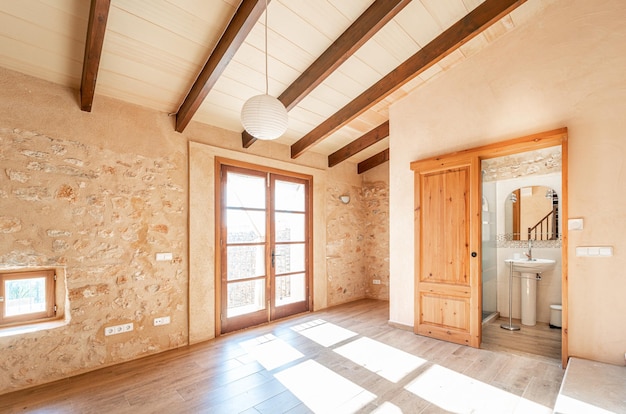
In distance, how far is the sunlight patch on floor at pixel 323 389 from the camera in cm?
237

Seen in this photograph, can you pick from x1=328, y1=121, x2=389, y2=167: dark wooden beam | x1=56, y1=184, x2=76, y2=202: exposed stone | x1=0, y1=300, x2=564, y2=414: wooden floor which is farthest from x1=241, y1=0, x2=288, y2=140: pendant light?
x1=328, y1=121, x2=389, y2=167: dark wooden beam

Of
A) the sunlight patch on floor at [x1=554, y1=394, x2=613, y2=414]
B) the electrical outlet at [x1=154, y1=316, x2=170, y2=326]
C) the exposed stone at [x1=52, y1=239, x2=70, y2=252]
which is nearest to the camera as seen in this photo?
the sunlight patch on floor at [x1=554, y1=394, x2=613, y2=414]

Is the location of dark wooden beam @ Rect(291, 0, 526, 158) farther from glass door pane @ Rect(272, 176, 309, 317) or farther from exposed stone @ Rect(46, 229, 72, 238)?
exposed stone @ Rect(46, 229, 72, 238)

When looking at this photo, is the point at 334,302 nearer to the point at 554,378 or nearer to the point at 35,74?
the point at 554,378

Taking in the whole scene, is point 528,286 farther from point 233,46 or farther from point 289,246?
point 233,46

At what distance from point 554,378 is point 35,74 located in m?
5.64

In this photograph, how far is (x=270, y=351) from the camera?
349cm

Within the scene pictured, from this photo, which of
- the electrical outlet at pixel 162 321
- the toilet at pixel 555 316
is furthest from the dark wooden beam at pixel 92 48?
the toilet at pixel 555 316

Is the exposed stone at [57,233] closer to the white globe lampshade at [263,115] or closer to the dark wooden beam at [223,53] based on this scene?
the dark wooden beam at [223,53]

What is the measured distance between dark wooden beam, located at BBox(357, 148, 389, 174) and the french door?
1.60 m

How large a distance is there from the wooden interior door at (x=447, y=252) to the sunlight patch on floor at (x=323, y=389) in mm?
1713

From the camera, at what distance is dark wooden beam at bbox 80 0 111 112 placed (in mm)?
2180

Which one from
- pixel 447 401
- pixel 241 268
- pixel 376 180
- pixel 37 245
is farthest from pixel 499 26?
pixel 37 245

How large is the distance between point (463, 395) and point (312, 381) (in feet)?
4.25
